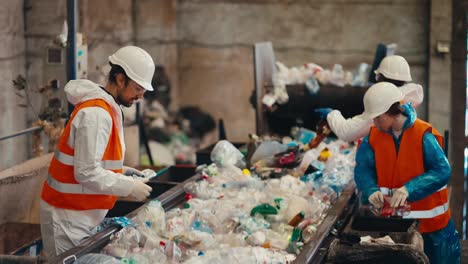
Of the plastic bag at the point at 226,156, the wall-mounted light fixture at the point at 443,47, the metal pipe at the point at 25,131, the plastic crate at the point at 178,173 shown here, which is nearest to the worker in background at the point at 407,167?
the plastic bag at the point at 226,156

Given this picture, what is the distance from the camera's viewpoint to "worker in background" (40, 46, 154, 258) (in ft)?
11.9

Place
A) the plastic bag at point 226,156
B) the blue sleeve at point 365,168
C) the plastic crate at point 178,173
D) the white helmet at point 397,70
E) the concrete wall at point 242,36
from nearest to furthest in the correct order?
the blue sleeve at point 365,168 → the white helmet at point 397,70 → the plastic bag at point 226,156 → the plastic crate at point 178,173 → the concrete wall at point 242,36

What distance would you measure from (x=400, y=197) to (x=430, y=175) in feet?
0.71

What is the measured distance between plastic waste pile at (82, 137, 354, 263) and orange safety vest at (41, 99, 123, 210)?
0.25 m

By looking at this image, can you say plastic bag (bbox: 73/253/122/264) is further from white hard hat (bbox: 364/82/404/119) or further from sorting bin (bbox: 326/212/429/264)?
white hard hat (bbox: 364/82/404/119)

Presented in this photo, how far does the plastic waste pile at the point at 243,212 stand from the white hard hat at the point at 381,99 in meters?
0.72

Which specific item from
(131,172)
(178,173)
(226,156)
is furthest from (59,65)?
(131,172)

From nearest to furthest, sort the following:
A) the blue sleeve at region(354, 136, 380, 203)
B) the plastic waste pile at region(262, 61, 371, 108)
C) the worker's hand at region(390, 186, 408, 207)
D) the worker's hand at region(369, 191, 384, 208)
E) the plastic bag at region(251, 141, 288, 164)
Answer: the worker's hand at region(390, 186, 408, 207) < the worker's hand at region(369, 191, 384, 208) < the blue sleeve at region(354, 136, 380, 203) < the plastic bag at region(251, 141, 288, 164) < the plastic waste pile at region(262, 61, 371, 108)

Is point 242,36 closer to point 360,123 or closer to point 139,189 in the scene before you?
point 360,123

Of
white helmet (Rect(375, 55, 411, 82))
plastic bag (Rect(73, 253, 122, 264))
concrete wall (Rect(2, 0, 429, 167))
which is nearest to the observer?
plastic bag (Rect(73, 253, 122, 264))

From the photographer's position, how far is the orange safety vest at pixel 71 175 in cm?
375

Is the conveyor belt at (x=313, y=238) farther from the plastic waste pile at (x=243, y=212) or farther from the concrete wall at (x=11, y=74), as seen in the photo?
the concrete wall at (x=11, y=74)

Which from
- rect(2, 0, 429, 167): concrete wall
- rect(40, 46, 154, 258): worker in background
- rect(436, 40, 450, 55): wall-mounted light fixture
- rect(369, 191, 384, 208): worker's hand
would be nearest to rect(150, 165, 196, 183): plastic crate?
rect(369, 191, 384, 208): worker's hand

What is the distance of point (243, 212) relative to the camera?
462cm
